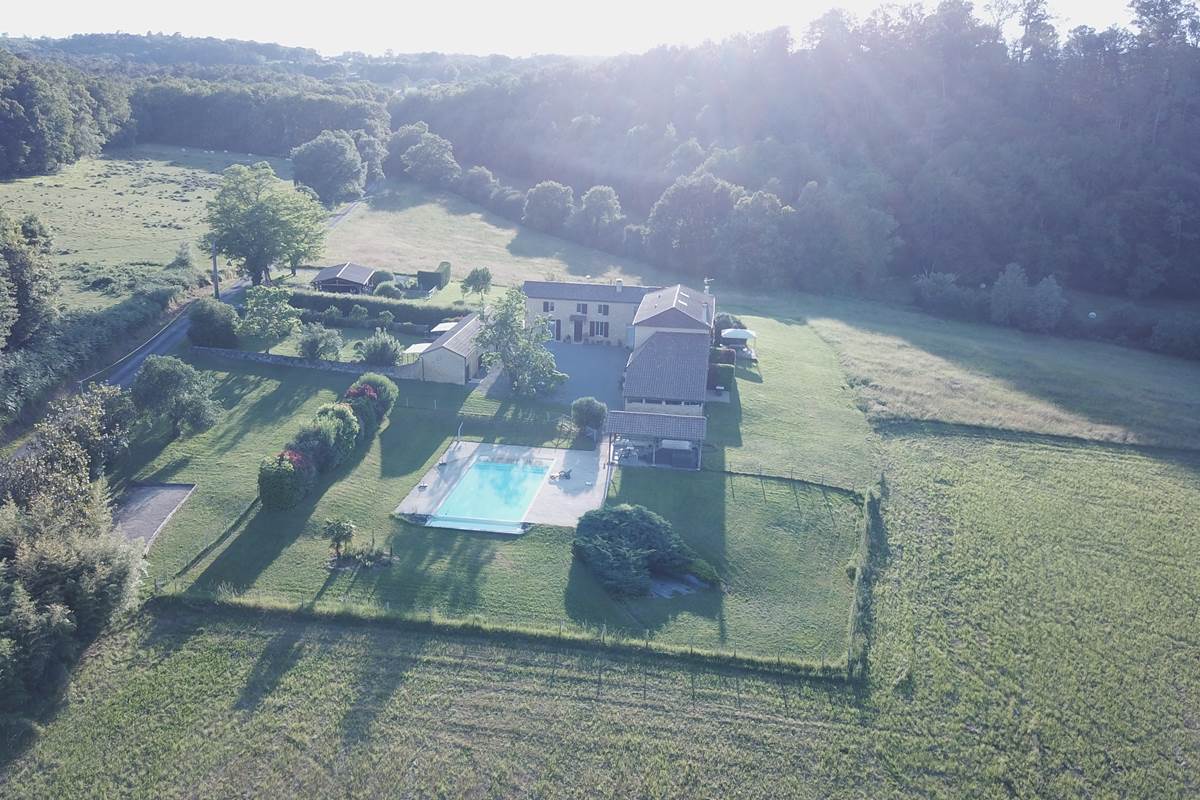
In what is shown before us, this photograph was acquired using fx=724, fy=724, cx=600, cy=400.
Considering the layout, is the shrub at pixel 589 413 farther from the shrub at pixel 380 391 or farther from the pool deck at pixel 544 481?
the shrub at pixel 380 391

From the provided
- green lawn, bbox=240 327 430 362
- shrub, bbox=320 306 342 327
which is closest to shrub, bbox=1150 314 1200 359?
green lawn, bbox=240 327 430 362

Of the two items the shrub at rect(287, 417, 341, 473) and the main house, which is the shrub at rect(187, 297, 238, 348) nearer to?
the shrub at rect(287, 417, 341, 473)

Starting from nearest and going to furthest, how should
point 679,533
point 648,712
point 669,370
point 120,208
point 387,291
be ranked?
1. point 648,712
2. point 679,533
3. point 669,370
4. point 387,291
5. point 120,208

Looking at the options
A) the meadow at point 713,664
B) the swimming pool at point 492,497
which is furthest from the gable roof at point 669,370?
the swimming pool at point 492,497

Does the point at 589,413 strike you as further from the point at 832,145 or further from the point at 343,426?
the point at 832,145

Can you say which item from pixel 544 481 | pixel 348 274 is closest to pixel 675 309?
pixel 544 481

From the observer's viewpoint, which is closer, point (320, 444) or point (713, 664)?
point (713, 664)
